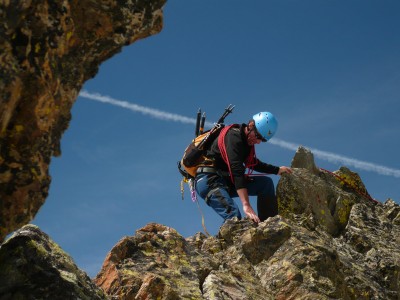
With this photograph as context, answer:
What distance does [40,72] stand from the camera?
6484 mm

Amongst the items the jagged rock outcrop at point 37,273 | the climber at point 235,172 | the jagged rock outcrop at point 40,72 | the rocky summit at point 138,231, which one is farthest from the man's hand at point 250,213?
the jagged rock outcrop at point 40,72


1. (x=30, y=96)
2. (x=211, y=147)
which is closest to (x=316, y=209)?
(x=211, y=147)

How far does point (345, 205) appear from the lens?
65.1 ft

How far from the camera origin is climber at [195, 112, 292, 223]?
16438 mm

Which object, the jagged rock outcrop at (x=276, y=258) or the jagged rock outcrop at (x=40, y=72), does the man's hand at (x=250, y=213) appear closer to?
the jagged rock outcrop at (x=276, y=258)

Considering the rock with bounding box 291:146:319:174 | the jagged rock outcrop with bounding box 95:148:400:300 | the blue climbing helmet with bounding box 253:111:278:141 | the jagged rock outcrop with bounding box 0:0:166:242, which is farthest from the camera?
the rock with bounding box 291:146:319:174

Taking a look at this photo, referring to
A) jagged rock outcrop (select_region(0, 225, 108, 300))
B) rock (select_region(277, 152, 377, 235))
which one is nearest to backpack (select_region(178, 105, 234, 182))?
rock (select_region(277, 152, 377, 235))

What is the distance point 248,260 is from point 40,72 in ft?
29.3

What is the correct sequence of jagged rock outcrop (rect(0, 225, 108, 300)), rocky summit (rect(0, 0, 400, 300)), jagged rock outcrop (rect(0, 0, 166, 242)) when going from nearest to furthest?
jagged rock outcrop (rect(0, 0, 166, 242))
rocky summit (rect(0, 0, 400, 300))
jagged rock outcrop (rect(0, 225, 108, 300))

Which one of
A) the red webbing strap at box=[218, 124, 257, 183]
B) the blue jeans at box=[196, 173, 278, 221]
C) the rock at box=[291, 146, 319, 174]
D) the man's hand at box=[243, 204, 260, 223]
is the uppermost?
the rock at box=[291, 146, 319, 174]

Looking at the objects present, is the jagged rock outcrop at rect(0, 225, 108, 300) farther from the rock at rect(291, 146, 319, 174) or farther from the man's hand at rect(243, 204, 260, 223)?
the rock at rect(291, 146, 319, 174)

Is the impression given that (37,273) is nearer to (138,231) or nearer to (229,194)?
(138,231)

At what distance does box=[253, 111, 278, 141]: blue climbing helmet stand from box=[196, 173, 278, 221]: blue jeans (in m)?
1.55

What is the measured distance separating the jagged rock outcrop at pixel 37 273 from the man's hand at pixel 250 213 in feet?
24.9
